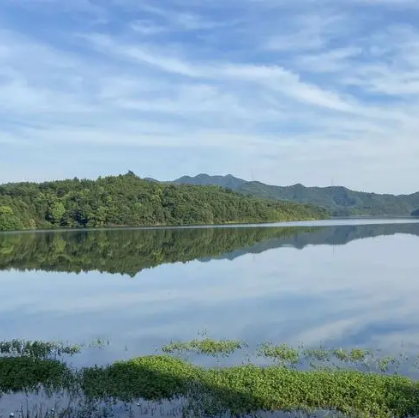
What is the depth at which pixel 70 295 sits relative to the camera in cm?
3180

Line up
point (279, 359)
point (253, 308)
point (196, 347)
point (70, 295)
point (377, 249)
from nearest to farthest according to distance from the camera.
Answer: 1. point (279, 359)
2. point (196, 347)
3. point (253, 308)
4. point (70, 295)
5. point (377, 249)

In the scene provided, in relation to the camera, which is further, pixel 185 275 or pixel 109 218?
pixel 109 218

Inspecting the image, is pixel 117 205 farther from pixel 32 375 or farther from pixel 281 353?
pixel 32 375

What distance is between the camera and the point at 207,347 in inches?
714

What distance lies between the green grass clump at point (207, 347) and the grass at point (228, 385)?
198 cm

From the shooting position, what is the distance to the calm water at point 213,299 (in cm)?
2059

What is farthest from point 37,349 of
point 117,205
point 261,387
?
point 117,205

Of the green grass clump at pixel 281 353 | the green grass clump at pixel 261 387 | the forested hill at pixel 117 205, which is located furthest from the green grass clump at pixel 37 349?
the forested hill at pixel 117 205

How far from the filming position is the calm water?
20.6m

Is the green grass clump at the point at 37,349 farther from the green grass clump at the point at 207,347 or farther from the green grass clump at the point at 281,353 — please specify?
the green grass clump at the point at 281,353

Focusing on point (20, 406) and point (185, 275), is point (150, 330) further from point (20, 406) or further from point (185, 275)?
point (185, 275)

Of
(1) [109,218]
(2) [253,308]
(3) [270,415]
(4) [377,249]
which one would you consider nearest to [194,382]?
(3) [270,415]

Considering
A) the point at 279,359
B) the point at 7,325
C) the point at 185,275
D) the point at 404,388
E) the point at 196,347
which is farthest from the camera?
the point at 185,275

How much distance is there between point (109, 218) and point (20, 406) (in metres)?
136
